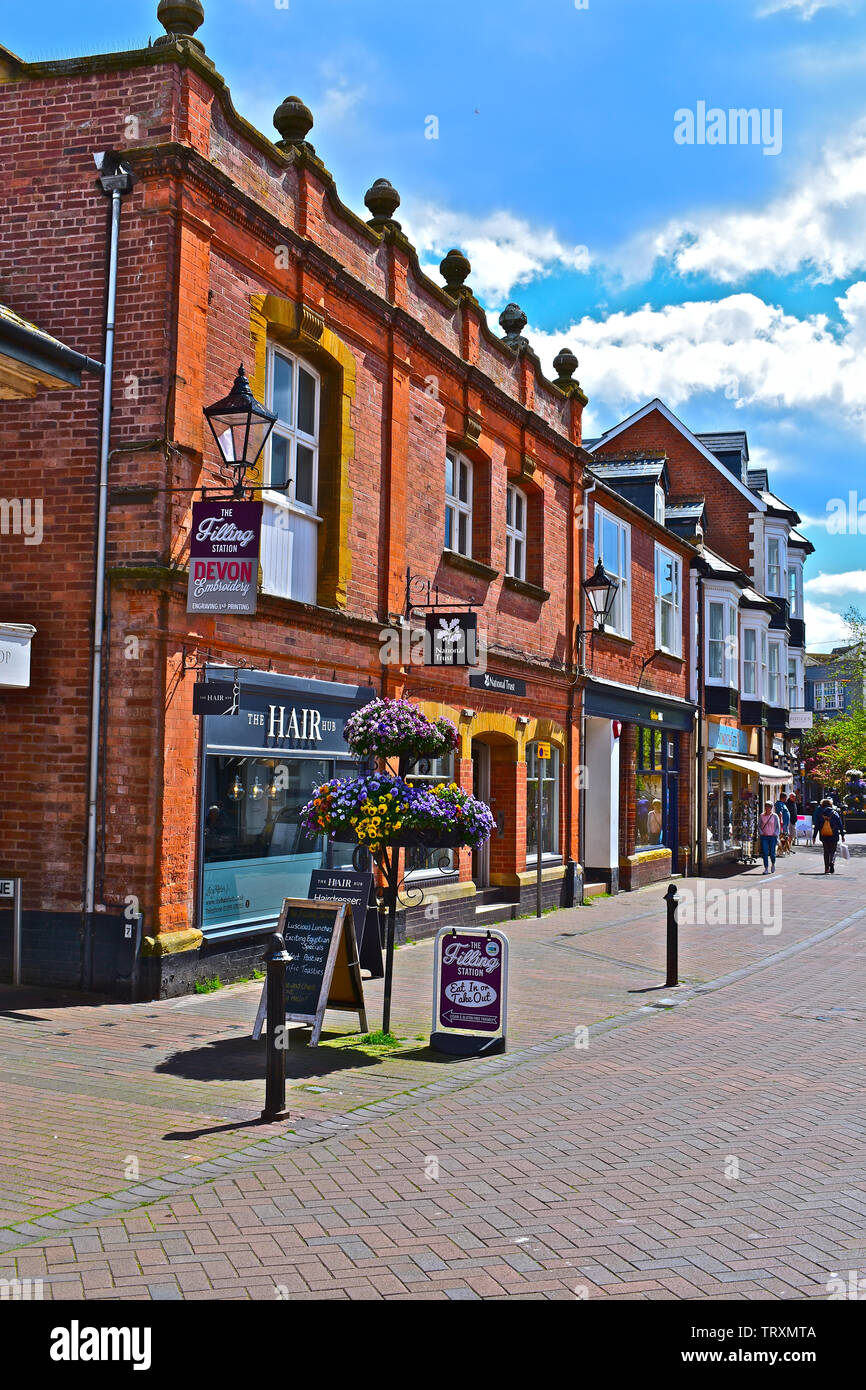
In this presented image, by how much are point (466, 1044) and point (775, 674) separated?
33577 mm

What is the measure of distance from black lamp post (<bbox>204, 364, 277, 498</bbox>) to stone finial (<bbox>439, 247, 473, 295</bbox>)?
24.4ft

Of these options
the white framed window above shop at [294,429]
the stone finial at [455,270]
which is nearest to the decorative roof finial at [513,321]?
the stone finial at [455,270]

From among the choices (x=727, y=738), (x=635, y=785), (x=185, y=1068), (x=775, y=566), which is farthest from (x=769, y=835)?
(x=185, y=1068)

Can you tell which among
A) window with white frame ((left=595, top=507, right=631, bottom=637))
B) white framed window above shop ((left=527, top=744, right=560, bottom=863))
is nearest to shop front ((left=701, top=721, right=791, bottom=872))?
window with white frame ((left=595, top=507, right=631, bottom=637))

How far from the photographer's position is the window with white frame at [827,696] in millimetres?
99938

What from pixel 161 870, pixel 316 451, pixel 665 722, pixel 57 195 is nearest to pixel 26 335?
pixel 57 195

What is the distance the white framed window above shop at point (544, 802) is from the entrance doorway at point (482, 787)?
88 cm

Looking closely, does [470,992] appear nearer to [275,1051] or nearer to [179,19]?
[275,1051]

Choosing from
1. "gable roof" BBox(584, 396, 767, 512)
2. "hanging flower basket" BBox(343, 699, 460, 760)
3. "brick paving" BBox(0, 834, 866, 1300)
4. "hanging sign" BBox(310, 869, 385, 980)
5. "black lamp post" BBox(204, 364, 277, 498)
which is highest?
"gable roof" BBox(584, 396, 767, 512)

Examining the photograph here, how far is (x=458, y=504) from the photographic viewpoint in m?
17.2

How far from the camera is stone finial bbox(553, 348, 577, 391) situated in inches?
840

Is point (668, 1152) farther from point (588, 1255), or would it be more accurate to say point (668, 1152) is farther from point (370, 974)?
point (370, 974)

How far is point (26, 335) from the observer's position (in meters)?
7.95

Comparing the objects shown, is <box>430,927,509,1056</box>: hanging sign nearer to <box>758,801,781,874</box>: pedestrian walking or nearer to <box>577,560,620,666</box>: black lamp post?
<box>577,560,620,666</box>: black lamp post
